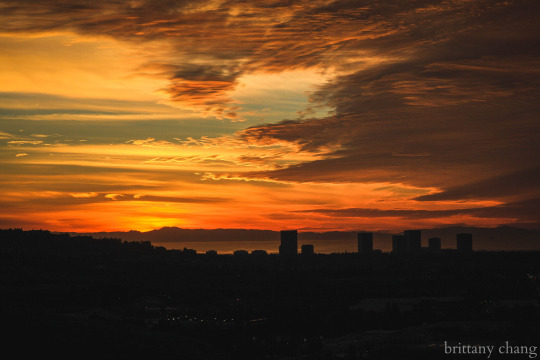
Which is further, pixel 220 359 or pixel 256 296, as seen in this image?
pixel 256 296

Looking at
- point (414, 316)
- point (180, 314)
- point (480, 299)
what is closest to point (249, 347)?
point (414, 316)

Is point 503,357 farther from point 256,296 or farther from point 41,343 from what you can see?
point 256,296

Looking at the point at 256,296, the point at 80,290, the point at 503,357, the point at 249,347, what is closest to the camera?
the point at 503,357

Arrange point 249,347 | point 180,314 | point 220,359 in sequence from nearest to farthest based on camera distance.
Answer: point 220,359 < point 249,347 < point 180,314

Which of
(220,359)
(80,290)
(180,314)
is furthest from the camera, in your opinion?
(80,290)

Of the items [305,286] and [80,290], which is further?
[305,286]

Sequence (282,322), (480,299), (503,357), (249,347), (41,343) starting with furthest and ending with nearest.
A: (480,299) < (282,322) < (249,347) < (503,357) < (41,343)

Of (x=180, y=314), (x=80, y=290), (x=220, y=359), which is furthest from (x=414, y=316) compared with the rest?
(x=80, y=290)

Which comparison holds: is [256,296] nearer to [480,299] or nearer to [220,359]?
[480,299]
